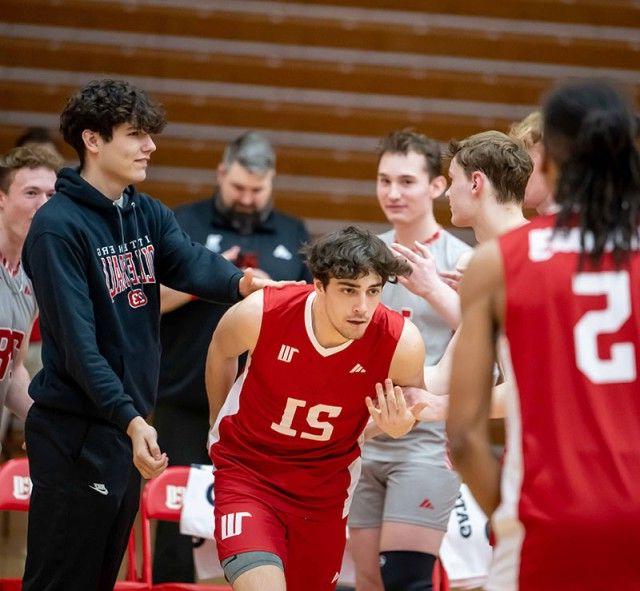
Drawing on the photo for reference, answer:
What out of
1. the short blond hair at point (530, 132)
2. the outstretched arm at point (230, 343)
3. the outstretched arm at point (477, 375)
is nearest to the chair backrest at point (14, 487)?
the outstretched arm at point (230, 343)

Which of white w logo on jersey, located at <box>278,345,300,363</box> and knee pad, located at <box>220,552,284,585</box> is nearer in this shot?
knee pad, located at <box>220,552,284,585</box>

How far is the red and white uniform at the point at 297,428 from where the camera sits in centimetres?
428

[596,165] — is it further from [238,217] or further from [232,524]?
[238,217]

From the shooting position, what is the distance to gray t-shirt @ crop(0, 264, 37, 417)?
4.74m

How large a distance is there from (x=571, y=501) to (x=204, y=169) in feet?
24.8

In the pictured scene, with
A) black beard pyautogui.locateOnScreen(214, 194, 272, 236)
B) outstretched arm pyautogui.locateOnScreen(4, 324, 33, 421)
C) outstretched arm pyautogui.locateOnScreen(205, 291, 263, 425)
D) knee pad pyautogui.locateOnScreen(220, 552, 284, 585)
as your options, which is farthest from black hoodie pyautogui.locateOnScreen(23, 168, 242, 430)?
black beard pyautogui.locateOnScreen(214, 194, 272, 236)

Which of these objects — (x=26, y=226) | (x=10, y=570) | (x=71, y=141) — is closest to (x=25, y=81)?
(x=10, y=570)

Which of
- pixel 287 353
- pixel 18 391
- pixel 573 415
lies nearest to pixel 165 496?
pixel 18 391

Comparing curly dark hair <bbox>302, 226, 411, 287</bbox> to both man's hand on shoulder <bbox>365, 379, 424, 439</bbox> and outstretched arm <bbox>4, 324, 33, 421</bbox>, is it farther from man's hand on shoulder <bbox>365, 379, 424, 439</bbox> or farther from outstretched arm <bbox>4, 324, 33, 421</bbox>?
outstretched arm <bbox>4, 324, 33, 421</bbox>

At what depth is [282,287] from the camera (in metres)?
4.42

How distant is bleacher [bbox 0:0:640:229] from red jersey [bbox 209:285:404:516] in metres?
5.34

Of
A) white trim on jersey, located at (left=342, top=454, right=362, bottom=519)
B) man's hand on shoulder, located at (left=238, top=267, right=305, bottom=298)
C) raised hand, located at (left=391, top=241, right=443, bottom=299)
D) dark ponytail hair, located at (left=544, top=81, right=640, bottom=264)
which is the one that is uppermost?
dark ponytail hair, located at (left=544, top=81, right=640, bottom=264)

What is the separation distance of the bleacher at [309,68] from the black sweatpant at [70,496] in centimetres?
570

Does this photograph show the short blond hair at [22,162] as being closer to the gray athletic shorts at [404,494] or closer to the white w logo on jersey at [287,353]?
the white w logo on jersey at [287,353]
